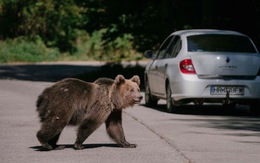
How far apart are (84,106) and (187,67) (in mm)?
6053

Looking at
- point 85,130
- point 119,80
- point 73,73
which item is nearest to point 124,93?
point 119,80

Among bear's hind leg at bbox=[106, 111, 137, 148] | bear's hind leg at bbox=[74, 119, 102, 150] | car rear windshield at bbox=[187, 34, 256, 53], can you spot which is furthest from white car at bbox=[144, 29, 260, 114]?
bear's hind leg at bbox=[74, 119, 102, 150]

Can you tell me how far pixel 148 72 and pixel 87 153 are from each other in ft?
30.0

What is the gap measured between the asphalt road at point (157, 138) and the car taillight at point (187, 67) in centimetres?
90

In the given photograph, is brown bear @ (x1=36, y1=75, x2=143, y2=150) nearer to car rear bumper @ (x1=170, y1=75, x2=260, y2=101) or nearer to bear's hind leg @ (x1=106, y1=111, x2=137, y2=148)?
bear's hind leg @ (x1=106, y1=111, x2=137, y2=148)

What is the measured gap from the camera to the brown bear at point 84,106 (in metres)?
11.0

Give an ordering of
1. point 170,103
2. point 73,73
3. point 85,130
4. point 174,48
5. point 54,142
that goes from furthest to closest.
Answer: point 73,73
point 174,48
point 170,103
point 54,142
point 85,130

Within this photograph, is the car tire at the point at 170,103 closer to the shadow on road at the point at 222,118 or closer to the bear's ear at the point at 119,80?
the shadow on road at the point at 222,118

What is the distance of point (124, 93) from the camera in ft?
36.8

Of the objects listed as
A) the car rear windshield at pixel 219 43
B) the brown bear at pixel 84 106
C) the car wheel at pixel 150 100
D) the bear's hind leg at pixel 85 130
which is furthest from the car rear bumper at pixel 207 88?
the bear's hind leg at pixel 85 130

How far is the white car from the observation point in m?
16.9

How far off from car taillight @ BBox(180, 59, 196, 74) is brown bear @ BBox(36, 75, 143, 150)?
567 centimetres

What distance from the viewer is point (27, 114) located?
17.1 metres

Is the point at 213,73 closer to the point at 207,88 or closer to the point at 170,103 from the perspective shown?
the point at 207,88
